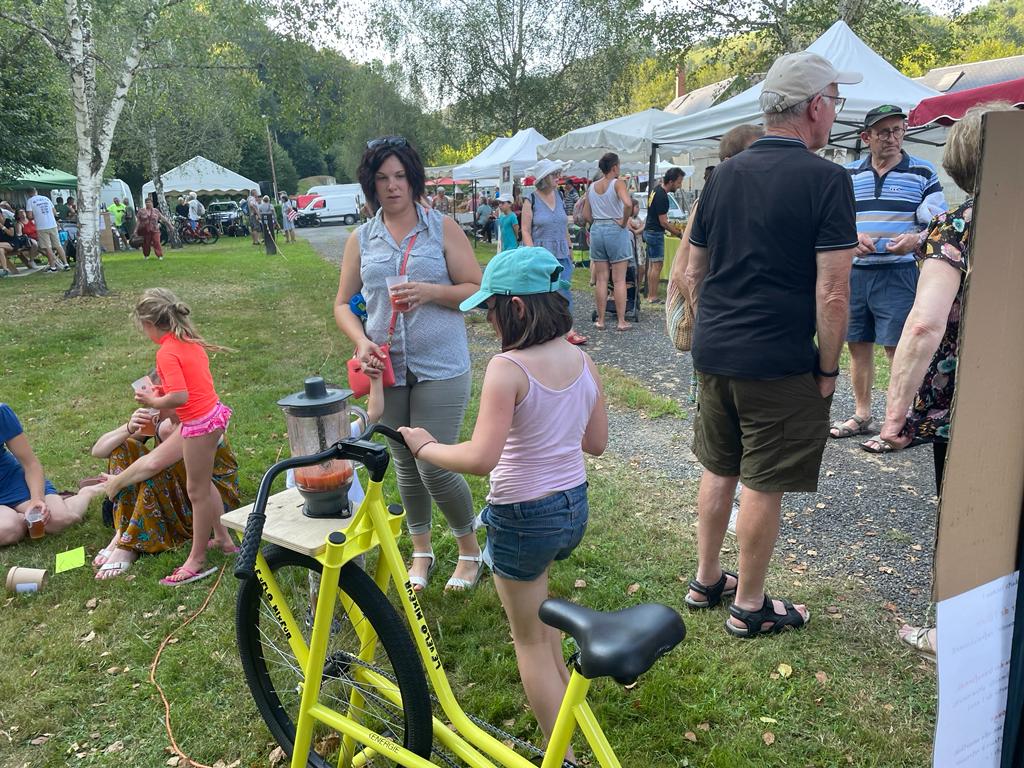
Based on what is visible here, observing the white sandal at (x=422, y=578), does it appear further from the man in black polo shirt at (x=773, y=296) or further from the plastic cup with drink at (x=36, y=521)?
the plastic cup with drink at (x=36, y=521)

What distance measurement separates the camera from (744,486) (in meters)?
2.78

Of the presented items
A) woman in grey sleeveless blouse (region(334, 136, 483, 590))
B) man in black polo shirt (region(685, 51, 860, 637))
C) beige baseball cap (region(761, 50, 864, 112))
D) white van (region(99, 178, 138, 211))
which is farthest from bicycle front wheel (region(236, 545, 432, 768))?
white van (region(99, 178, 138, 211))

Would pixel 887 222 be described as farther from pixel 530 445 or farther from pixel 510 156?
pixel 510 156

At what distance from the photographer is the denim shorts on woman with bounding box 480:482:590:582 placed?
2.07 metres

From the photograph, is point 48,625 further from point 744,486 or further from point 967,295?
point 967,295

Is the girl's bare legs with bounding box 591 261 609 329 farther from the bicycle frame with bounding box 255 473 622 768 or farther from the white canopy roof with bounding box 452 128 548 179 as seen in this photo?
the white canopy roof with bounding box 452 128 548 179

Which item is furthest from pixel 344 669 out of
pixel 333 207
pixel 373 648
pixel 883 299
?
pixel 333 207

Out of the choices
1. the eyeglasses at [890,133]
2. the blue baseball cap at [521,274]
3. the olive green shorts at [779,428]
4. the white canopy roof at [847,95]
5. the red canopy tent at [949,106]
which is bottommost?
the olive green shorts at [779,428]

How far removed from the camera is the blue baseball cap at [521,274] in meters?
2.00

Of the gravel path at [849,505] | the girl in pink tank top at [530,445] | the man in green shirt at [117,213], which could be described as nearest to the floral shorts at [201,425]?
the girl in pink tank top at [530,445]

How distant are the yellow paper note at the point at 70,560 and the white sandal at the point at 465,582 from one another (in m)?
2.18

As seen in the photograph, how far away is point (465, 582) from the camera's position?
3455 millimetres

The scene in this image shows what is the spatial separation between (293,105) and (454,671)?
44.4ft

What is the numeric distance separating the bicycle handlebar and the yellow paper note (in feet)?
8.90
